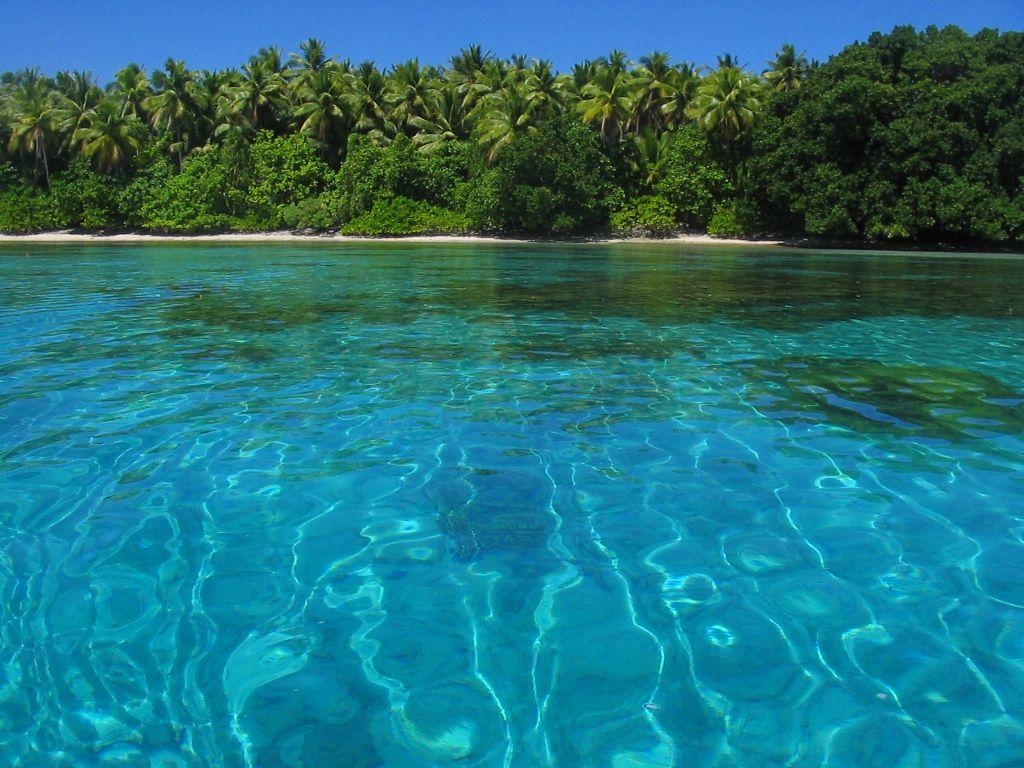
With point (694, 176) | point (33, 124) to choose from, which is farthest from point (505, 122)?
point (33, 124)

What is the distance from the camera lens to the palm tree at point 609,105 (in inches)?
1658

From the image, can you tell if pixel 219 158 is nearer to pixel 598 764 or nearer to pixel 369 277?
pixel 369 277

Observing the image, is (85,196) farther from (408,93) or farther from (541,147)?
(541,147)

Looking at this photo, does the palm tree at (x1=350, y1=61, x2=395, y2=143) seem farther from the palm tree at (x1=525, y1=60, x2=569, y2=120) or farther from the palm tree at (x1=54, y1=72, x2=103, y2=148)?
the palm tree at (x1=54, y1=72, x2=103, y2=148)

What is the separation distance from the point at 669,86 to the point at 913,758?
44.8m

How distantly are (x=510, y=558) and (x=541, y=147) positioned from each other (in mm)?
37485

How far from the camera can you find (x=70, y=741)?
2.79m

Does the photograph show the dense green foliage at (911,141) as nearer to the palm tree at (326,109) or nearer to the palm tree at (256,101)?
the palm tree at (326,109)

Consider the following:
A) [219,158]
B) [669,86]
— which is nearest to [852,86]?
[669,86]

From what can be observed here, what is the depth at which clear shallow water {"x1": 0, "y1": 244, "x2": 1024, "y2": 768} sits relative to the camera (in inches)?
114

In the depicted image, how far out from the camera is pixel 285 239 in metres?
41.8

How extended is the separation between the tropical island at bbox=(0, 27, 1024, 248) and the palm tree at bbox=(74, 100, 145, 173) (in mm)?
130

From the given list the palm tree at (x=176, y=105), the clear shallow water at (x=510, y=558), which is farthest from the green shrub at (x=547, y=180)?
the clear shallow water at (x=510, y=558)

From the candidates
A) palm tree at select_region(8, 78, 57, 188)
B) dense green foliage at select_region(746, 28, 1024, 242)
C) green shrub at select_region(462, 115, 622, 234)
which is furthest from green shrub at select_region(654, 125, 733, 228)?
palm tree at select_region(8, 78, 57, 188)
